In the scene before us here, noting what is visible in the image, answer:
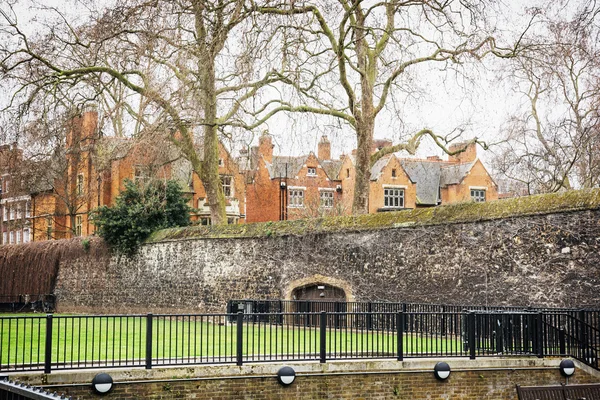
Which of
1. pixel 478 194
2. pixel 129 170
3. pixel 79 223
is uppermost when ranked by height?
pixel 129 170

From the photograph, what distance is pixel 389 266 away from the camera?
22344 mm

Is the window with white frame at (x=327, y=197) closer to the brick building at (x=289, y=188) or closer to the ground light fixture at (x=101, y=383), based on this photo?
the brick building at (x=289, y=188)

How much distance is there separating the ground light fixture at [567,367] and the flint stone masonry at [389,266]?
2.91 metres

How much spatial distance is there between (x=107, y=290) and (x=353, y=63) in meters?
14.4

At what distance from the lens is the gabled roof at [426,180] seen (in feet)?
190

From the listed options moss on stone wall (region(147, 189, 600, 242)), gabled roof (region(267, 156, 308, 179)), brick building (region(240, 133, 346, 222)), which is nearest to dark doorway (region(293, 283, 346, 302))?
moss on stone wall (region(147, 189, 600, 242))

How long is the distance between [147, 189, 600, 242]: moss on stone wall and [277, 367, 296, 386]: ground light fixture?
815cm

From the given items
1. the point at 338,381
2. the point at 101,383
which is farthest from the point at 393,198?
the point at 101,383

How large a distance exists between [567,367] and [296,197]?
131ft

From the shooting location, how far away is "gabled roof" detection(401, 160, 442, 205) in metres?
58.0

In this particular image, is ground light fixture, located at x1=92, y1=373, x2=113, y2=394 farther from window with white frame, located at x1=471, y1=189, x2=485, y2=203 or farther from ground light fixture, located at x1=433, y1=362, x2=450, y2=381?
window with white frame, located at x1=471, y1=189, x2=485, y2=203

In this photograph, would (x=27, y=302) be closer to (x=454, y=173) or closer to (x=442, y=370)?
(x=442, y=370)

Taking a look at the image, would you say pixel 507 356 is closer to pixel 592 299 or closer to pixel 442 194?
pixel 592 299

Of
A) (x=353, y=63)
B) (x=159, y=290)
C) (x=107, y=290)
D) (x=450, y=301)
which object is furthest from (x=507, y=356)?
(x=107, y=290)
